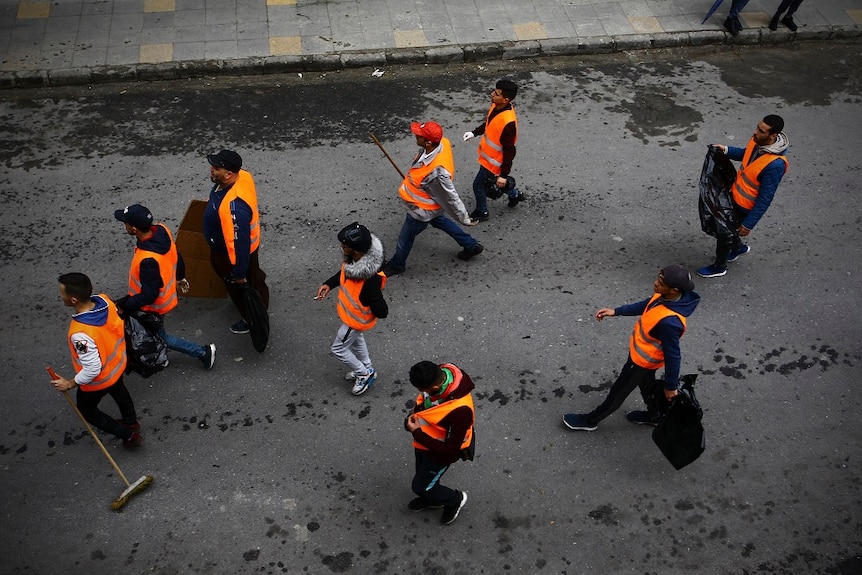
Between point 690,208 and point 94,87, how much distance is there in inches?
297

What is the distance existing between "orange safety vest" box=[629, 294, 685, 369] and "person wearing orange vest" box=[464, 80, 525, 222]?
258 centimetres

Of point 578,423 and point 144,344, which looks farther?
point 578,423

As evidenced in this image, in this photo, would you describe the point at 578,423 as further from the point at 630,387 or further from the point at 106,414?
the point at 106,414

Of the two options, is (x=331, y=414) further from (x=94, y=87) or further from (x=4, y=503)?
(x=94, y=87)

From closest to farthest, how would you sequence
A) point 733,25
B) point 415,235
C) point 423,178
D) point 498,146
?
point 423,178
point 415,235
point 498,146
point 733,25

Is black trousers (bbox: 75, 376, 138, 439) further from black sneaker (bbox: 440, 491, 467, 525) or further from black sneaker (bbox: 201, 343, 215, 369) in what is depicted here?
black sneaker (bbox: 440, 491, 467, 525)

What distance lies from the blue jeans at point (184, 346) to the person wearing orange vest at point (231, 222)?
1.50 ft

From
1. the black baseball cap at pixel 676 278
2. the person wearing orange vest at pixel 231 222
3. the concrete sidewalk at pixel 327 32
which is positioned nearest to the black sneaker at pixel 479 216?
the person wearing orange vest at pixel 231 222

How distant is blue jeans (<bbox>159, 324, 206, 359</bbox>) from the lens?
20.6 feet

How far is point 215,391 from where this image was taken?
6363 millimetres

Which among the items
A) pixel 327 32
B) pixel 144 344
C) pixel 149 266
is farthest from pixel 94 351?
pixel 327 32

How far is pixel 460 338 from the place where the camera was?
270 inches

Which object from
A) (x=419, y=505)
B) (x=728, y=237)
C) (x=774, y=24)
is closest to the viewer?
(x=419, y=505)

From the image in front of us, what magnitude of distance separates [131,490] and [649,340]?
3843 millimetres
